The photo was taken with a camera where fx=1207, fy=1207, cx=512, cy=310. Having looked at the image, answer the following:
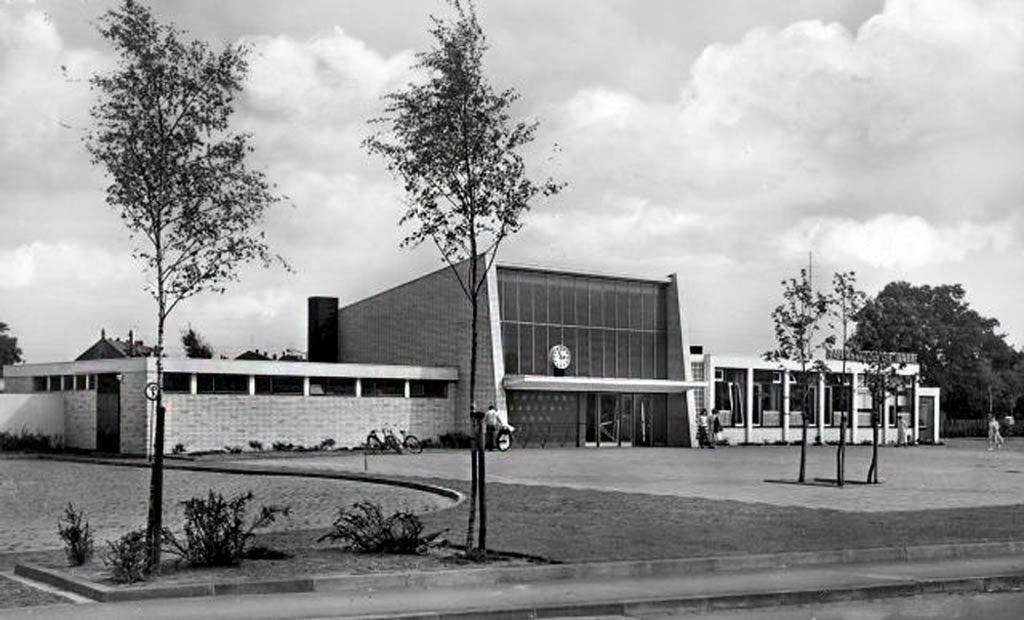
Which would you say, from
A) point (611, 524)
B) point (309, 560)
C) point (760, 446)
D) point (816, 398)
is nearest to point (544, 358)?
point (760, 446)

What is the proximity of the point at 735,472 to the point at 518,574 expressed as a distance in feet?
67.2

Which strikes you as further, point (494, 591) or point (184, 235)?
point (184, 235)

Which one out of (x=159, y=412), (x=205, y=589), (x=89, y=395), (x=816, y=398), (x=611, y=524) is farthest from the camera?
(x=816, y=398)

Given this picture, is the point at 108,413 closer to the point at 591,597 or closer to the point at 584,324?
the point at 584,324

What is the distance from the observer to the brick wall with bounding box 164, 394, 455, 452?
4091 cm

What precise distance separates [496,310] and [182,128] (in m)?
35.1

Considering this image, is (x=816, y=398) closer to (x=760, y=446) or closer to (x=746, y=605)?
(x=760, y=446)

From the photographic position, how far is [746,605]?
11.0 m

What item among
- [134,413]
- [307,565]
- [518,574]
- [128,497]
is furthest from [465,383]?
[518,574]

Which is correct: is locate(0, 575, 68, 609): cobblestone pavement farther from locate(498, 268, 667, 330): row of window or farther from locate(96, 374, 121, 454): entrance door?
locate(498, 268, 667, 330): row of window

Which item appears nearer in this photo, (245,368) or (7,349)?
(245,368)

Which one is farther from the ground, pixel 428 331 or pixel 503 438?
pixel 428 331

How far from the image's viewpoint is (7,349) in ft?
350

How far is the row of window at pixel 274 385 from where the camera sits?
1633 inches
